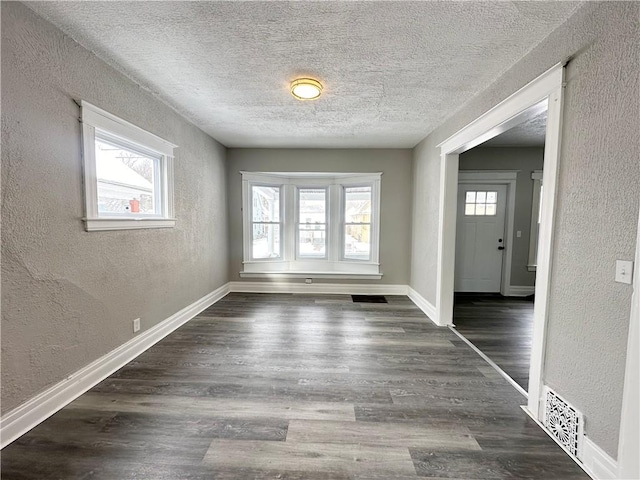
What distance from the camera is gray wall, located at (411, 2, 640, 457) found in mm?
1275

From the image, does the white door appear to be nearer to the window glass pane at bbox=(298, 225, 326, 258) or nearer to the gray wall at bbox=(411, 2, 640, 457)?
the window glass pane at bbox=(298, 225, 326, 258)

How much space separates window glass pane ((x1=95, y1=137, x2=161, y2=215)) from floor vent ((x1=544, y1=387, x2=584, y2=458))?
343cm

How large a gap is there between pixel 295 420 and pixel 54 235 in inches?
77.2

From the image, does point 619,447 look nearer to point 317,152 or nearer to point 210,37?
point 210,37

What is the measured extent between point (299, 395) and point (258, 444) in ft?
1.58

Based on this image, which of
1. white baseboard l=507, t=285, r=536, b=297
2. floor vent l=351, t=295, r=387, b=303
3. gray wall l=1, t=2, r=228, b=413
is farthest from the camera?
white baseboard l=507, t=285, r=536, b=297

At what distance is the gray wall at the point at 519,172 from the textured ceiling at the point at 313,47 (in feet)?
6.94

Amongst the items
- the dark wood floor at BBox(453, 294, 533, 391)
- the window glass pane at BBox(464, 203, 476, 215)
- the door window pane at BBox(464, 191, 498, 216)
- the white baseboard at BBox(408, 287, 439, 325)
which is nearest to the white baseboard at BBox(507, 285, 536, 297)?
the dark wood floor at BBox(453, 294, 533, 391)

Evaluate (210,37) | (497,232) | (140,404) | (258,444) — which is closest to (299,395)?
(258,444)

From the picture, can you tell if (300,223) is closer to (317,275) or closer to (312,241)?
(312,241)

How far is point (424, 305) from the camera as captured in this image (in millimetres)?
3926

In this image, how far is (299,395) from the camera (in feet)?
6.57

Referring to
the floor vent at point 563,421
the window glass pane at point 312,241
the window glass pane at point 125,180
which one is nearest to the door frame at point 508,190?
the window glass pane at point 312,241

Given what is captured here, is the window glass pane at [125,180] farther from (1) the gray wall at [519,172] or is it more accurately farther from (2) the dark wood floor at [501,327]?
(1) the gray wall at [519,172]
